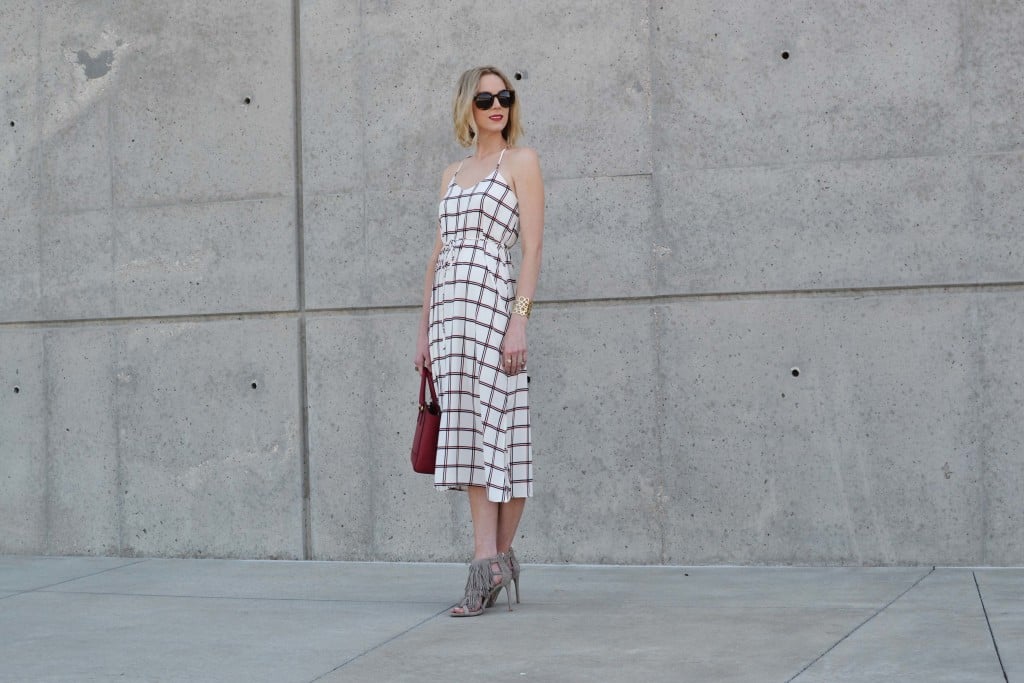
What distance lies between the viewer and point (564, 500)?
5965 mm

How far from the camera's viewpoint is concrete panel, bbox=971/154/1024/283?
5.45 m

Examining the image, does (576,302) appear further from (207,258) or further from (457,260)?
(207,258)

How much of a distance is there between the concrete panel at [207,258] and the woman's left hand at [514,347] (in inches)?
79.0

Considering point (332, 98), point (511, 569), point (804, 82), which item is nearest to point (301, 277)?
point (332, 98)

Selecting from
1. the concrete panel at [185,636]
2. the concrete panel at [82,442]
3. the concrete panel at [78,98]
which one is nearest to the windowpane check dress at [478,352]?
the concrete panel at [185,636]

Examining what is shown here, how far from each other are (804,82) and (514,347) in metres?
1.99

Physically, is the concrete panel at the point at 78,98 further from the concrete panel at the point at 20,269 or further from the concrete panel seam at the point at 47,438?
the concrete panel seam at the point at 47,438

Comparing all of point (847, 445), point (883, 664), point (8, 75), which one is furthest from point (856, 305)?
point (8, 75)

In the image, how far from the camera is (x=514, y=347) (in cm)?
464

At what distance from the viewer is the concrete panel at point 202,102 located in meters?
6.45

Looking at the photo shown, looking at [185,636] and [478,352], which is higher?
[478,352]

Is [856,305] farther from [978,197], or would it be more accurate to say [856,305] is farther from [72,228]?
[72,228]

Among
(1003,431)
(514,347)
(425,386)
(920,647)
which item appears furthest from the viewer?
(1003,431)

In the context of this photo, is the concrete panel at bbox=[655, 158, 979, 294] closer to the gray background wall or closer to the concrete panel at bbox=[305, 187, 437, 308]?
the gray background wall
